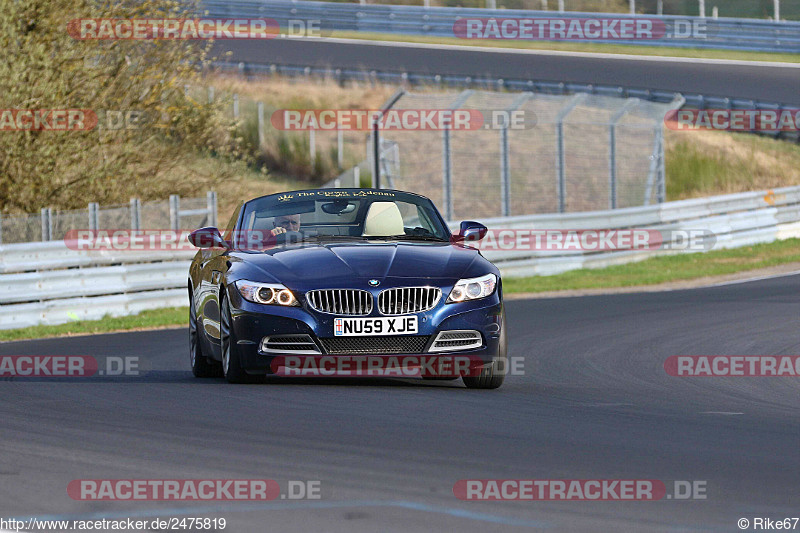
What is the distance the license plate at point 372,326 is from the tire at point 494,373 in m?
0.73

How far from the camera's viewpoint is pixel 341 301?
9.17 m

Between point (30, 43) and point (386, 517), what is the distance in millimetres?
20067

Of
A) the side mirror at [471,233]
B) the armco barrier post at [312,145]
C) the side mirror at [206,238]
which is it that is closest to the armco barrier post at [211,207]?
the side mirror at [206,238]

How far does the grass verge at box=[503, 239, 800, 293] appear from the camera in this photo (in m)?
23.0

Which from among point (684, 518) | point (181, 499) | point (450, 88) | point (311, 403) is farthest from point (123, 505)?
point (450, 88)

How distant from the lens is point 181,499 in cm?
564

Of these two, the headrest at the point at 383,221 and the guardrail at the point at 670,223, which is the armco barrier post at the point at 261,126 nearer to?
the guardrail at the point at 670,223

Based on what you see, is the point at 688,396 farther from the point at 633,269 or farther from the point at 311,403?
the point at 633,269

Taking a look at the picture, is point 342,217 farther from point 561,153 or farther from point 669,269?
point 561,153

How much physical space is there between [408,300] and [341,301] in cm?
44

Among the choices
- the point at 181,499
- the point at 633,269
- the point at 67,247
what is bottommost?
the point at 633,269

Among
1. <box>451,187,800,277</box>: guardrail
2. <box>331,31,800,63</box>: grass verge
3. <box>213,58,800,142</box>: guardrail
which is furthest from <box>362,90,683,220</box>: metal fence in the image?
<box>331,31,800,63</box>: grass verge

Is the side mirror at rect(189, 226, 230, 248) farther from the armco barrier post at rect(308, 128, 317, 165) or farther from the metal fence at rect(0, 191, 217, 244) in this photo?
the armco barrier post at rect(308, 128, 317, 165)

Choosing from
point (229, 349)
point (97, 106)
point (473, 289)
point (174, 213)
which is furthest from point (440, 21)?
point (473, 289)
